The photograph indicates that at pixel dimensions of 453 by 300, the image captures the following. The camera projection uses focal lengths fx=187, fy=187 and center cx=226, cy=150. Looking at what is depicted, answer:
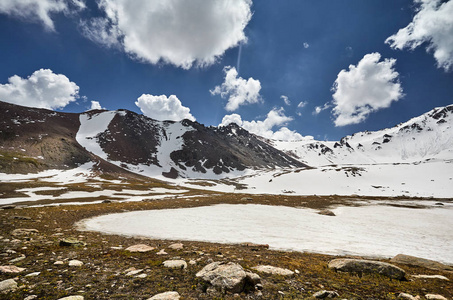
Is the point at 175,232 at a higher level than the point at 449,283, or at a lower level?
lower

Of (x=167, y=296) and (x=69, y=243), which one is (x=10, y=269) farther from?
(x=167, y=296)

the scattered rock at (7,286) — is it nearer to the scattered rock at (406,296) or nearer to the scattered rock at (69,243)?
the scattered rock at (69,243)

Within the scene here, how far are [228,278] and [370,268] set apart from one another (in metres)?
5.42

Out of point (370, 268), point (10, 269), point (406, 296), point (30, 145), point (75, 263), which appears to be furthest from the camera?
point (30, 145)

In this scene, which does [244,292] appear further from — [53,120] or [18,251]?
[53,120]

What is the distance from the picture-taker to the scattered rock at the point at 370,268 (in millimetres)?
6348

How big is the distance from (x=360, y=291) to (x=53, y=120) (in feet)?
845

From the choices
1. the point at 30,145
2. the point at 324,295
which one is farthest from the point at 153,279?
the point at 30,145

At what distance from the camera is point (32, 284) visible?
4.69 m

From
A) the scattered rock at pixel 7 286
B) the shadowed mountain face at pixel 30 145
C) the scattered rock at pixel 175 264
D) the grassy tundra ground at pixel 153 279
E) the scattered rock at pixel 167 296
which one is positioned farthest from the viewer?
the shadowed mountain face at pixel 30 145

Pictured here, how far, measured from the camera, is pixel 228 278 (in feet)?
16.0

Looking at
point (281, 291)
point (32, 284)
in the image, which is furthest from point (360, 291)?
point (32, 284)

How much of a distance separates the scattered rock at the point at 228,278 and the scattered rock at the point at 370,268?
395 centimetres

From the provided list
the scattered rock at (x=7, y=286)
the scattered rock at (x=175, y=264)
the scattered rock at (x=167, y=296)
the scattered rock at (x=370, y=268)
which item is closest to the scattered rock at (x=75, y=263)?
the scattered rock at (x=7, y=286)
